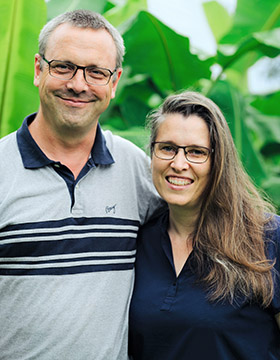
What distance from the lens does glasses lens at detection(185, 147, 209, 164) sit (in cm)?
233

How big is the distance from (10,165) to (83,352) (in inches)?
35.5

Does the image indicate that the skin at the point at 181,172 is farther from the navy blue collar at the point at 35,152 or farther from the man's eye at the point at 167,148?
the navy blue collar at the point at 35,152

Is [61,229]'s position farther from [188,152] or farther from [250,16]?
[250,16]

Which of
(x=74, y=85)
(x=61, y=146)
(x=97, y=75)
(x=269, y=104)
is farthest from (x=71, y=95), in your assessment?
(x=269, y=104)

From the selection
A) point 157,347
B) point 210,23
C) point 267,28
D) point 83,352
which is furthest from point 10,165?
point 210,23

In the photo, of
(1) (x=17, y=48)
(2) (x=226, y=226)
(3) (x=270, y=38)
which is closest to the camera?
(2) (x=226, y=226)

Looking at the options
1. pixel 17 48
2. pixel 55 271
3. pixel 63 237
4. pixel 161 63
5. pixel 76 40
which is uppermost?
pixel 76 40

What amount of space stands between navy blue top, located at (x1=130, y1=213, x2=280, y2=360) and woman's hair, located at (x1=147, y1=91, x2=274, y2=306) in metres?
0.06

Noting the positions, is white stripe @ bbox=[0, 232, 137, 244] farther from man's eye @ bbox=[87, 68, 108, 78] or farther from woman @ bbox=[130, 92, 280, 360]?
man's eye @ bbox=[87, 68, 108, 78]

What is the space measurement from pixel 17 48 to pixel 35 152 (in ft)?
3.91

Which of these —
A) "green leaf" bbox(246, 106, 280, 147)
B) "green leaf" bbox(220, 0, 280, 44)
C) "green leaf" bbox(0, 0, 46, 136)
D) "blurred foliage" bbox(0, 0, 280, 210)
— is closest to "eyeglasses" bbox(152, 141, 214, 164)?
"blurred foliage" bbox(0, 0, 280, 210)

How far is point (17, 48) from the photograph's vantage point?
318 cm

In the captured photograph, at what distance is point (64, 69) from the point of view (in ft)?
7.55

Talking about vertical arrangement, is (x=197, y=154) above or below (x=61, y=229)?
above
